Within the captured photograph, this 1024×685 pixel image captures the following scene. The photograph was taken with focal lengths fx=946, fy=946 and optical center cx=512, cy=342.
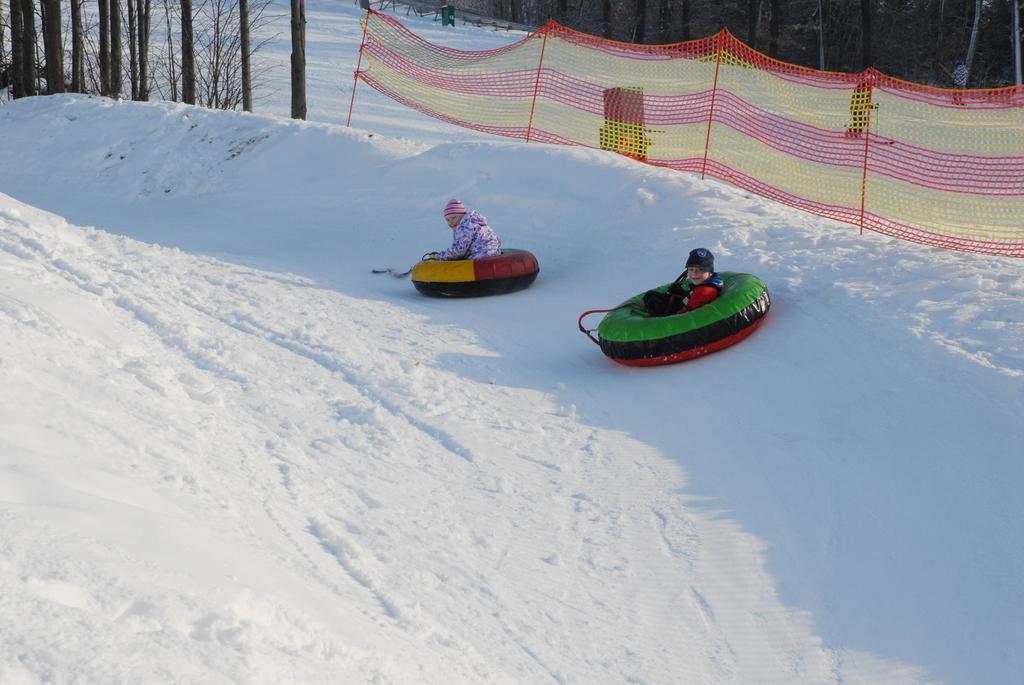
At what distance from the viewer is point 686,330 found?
6969 mm

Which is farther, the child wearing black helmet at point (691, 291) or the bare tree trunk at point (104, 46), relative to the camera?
the bare tree trunk at point (104, 46)

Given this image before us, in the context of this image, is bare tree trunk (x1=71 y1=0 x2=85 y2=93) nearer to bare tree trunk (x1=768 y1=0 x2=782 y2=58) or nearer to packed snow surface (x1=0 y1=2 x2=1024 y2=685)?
packed snow surface (x1=0 y1=2 x2=1024 y2=685)

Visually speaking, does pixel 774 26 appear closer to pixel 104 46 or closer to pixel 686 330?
pixel 104 46

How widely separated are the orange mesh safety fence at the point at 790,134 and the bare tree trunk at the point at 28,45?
8.69 m

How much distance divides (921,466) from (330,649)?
3.68 m

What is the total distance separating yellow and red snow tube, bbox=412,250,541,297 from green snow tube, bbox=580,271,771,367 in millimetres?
2258

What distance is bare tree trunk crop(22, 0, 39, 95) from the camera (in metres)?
20.8

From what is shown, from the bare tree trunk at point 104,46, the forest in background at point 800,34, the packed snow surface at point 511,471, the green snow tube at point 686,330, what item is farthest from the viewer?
the forest in background at point 800,34

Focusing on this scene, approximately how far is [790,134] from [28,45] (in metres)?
16.4

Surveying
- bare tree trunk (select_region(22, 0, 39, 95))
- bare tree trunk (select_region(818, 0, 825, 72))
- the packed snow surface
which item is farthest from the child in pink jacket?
bare tree trunk (select_region(818, 0, 825, 72))

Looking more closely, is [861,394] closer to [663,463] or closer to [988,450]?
[988,450]

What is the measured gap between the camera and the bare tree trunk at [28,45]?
20.8m

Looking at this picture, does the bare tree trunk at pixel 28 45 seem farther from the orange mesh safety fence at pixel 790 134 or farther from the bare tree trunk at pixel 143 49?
the orange mesh safety fence at pixel 790 134

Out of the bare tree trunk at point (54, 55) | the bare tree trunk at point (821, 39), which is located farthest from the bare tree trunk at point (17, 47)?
the bare tree trunk at point (821, 39)
